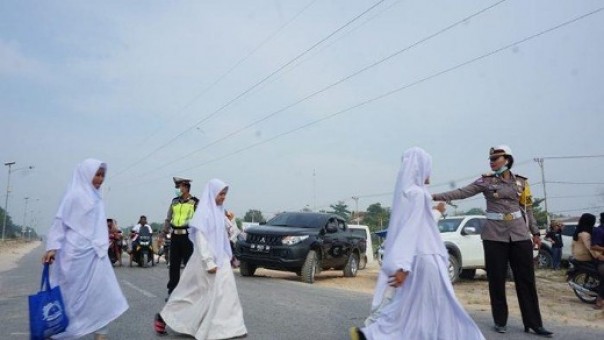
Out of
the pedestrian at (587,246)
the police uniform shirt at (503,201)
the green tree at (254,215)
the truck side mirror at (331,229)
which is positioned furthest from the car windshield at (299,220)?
the green tree at (254,215)

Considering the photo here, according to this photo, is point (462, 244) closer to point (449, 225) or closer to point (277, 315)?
point (449, 225)

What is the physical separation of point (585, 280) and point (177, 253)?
25.2 feet

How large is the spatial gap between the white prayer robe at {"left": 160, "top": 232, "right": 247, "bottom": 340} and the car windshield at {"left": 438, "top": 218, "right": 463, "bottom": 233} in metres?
9.71

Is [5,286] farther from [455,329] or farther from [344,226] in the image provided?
[455,329]

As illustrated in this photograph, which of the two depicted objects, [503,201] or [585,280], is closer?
[503,201]

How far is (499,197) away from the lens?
21.5 ft

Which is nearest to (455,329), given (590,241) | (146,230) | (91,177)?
(91,177)

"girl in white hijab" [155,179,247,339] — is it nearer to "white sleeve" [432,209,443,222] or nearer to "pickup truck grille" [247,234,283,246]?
"white sleeve" [432,209,443,222]

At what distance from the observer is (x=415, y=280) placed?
4445mm

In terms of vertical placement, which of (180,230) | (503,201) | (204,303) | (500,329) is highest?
(503,201)

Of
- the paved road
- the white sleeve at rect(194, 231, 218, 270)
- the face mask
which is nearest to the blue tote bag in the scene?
the paved road

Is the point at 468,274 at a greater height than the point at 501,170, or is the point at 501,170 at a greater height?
the point at 501,170

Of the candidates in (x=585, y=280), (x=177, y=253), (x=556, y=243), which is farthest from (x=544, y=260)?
(x=177, y=253)

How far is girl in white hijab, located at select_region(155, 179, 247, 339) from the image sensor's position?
5805 mm
